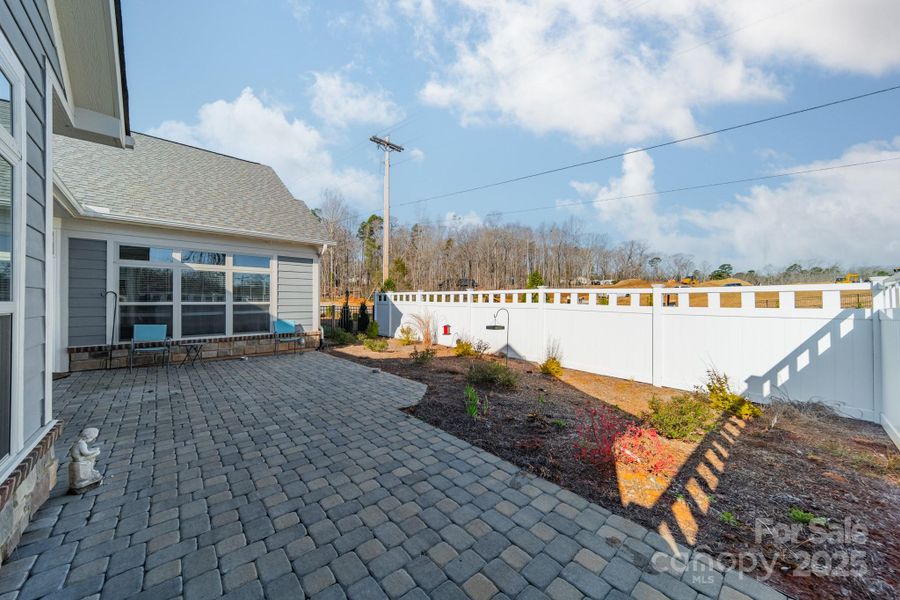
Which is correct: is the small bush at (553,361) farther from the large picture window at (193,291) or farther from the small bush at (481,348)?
the large picture window at (193,291)

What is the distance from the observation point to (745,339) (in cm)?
490

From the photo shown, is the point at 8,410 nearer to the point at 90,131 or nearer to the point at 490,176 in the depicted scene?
the point at 90,131

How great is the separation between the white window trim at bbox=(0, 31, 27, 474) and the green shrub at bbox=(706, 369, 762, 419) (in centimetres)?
661

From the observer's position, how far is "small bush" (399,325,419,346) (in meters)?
10.6

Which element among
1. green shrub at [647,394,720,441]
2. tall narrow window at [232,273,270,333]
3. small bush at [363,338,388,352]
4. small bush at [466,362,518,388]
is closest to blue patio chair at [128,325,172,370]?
tall narrow window at [232,273,270,333]

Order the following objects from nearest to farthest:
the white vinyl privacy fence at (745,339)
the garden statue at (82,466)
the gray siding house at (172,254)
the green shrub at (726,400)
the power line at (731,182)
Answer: the garden statue at (82,466) → the white vinyl privacy fence at (745,339) → the green shrub at (726,400) → the gray siding house at (172,254) → the power line at (731,182)

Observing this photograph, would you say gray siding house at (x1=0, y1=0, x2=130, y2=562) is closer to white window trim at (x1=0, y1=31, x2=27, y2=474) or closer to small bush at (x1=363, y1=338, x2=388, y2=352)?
white window trim at (x1=0, y1=31, x2=27, y2=474)

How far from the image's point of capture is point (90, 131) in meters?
3.75

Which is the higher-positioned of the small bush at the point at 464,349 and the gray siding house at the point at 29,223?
the gray siding house at the point at 29,223

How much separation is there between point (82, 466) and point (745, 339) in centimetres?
729

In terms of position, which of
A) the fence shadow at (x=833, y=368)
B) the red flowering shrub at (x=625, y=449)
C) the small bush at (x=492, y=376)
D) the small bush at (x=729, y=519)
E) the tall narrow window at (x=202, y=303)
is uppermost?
the tall narrow window at (x=202, y=303)

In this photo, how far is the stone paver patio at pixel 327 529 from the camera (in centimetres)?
177

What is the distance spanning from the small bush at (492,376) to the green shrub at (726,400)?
2.67m

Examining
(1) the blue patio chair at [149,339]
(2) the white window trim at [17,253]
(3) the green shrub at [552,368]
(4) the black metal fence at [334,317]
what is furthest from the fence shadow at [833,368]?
(4) the black metal fence at [334,317]
